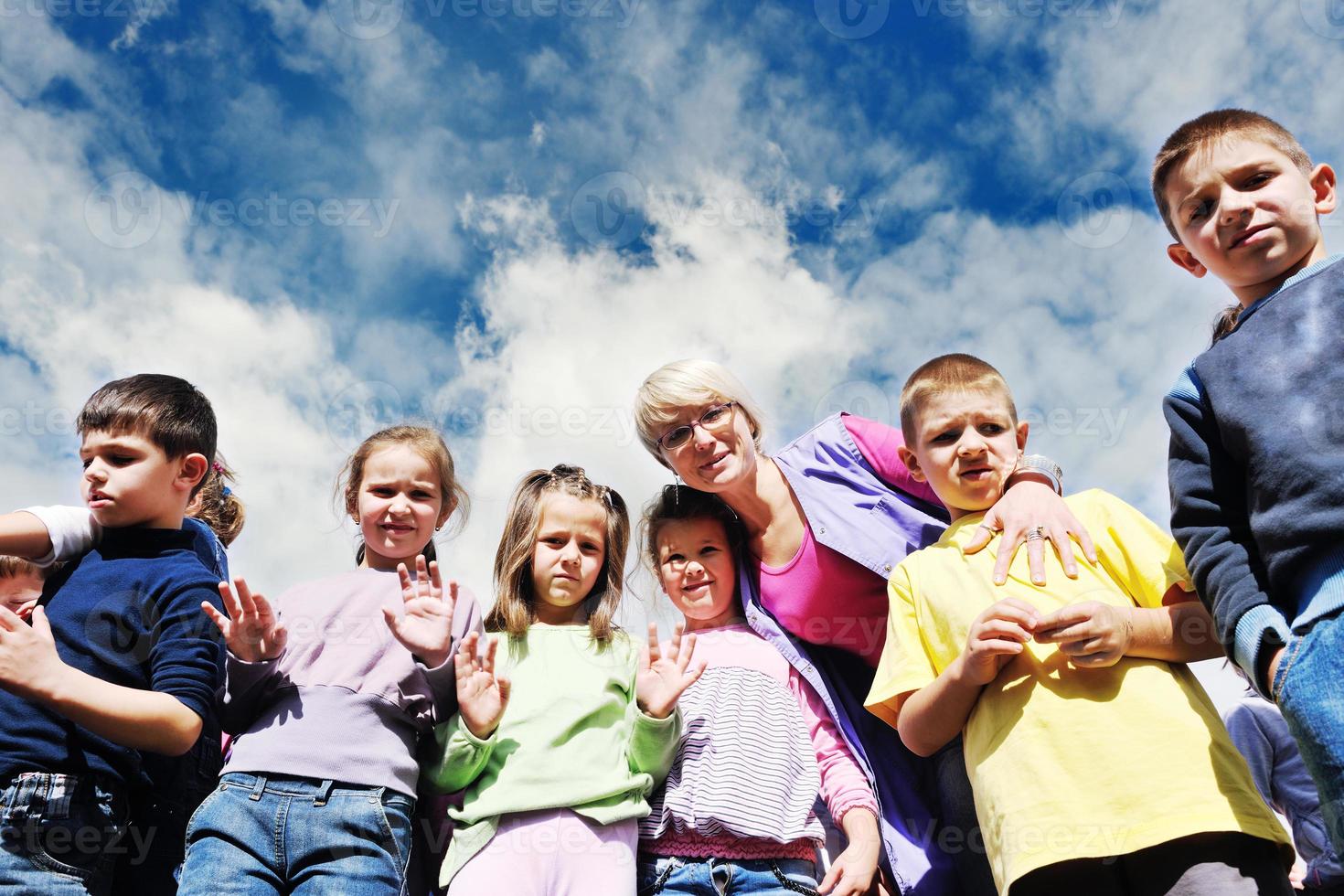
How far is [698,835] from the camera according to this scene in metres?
3.17

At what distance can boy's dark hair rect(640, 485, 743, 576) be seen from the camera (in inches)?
164

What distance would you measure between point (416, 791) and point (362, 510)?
1146mm

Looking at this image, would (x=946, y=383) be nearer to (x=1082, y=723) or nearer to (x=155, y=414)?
(x=1082, y=723)

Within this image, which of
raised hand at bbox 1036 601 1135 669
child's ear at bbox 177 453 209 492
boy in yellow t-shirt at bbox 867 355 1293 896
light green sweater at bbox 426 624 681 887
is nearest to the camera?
boy in yellow t-shirt at bbox 867 355 1293 896

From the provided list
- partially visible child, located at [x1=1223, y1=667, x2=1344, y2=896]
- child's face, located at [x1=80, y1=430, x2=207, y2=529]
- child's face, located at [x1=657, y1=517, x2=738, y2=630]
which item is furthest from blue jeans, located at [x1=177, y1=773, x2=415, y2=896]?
partially visible child, located at [x1=1223, y1=667, x2=1344, y2=896]

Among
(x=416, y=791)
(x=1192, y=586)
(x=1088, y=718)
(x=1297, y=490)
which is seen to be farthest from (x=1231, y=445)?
(x=416, y=791)

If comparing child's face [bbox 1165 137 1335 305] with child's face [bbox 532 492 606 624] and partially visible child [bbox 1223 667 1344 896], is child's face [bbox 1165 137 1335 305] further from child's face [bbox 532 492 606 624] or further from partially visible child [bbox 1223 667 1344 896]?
partially visible child [bbox 1223 667 1344 896]

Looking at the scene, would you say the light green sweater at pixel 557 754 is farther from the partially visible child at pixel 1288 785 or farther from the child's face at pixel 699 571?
the partially visible child at pixel 1288 785

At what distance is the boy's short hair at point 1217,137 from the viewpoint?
2744mm

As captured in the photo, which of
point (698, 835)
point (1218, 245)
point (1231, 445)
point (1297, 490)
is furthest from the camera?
point (698, 835)

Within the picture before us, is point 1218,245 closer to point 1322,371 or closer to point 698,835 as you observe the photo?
point 1322,371

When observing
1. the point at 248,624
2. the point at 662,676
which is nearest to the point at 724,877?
the point at 662,676

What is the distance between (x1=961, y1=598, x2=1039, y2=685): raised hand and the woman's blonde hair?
5.90 ft

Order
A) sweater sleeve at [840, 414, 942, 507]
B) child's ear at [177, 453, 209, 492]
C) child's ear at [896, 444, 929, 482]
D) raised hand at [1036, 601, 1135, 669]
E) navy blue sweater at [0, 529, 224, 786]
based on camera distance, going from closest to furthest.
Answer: raised hand at [1036, 601, 1135, 669], navy blue sweater at [0, 529, 224, 786], child's ear at [177, 453, 209, 492], child's ear at [896, 444, 929, 482], sweater sleeve at [840, 414, 942, 507]
